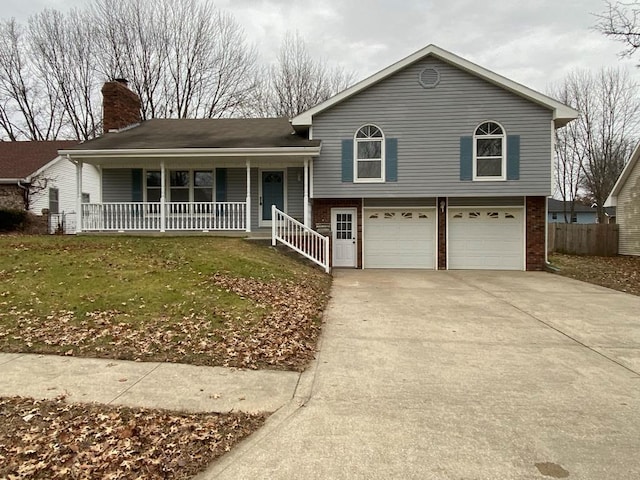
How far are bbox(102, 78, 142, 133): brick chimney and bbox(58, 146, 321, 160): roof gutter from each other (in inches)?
144

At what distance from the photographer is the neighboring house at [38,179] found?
1983cm

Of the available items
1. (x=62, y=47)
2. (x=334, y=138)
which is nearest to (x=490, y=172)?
(x=334, y=138)

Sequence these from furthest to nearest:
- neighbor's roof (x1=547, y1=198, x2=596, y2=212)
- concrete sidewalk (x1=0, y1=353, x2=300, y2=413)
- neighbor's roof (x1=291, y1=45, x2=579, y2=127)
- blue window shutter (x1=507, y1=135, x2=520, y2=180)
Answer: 1. neighbor's roof (x1=547, y1=198, x2=596, y2=212)
2. blue window shutter (x1=507, y1=135, x2=520, y2=180)
3. neighbor's roof (x1=291, y1=45, x2=579, y2=127)
4. concrete sidewalk (x1=0, y1=353, x2=300, y2=413)

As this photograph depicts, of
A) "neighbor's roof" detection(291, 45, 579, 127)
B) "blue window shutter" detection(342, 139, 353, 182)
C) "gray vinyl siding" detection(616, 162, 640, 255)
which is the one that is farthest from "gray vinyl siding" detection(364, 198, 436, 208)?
"gray vinyl siding" detection(616, 162, 640, 255)

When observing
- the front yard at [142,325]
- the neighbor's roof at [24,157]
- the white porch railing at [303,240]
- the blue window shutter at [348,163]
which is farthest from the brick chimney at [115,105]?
the blue window shutter at [348,163]

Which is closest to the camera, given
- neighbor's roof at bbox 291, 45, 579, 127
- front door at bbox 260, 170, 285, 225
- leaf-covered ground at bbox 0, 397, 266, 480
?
leaf-covered ground at bbox 0, 397, 266, 480

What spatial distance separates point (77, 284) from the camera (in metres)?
7.54

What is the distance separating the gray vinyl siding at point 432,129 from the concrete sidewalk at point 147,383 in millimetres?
10627

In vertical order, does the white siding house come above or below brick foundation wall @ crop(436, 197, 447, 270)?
above

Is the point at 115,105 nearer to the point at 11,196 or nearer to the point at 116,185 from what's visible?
the point at 116,185

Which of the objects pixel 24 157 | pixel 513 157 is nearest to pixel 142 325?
pixel 513 157

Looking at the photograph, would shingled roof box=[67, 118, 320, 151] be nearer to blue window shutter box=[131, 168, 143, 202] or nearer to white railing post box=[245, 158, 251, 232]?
white railing post box=[245, 158, 251, 232]

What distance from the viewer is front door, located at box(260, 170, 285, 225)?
1538 cm

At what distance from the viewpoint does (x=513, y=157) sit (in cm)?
1428
